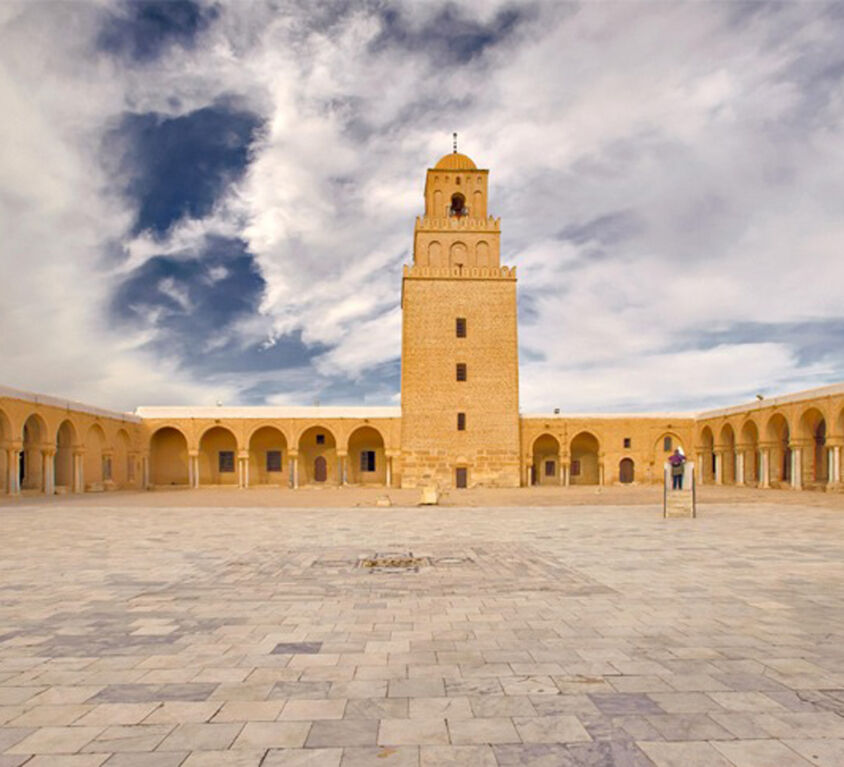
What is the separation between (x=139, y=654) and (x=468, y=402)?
24.5m

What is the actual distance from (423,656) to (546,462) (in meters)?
28.5

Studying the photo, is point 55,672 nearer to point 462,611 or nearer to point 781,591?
point 462,611

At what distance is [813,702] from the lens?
3.33 meters

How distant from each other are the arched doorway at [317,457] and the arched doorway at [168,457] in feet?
19.4

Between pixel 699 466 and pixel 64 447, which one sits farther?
pixel 699 466

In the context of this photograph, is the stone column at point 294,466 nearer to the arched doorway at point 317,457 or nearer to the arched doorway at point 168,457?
the arched doorway at point 317,457

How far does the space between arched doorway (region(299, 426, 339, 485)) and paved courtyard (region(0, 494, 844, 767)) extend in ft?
72.1

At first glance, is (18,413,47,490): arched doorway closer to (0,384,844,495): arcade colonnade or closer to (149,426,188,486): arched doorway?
(0,384,844,495): arcade colonnade

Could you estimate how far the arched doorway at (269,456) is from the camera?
31.3 meters

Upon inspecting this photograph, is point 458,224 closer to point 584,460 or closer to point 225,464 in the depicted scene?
point 584,460

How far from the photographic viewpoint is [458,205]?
100 feet

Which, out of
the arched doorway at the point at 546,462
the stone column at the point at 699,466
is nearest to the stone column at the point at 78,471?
the arched doorway at the point at 546,462

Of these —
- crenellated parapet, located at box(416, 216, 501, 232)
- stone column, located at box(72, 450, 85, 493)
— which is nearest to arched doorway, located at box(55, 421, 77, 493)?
stone column, located at box(72, 450, 85, 493)

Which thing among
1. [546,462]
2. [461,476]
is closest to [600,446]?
[546,462]
